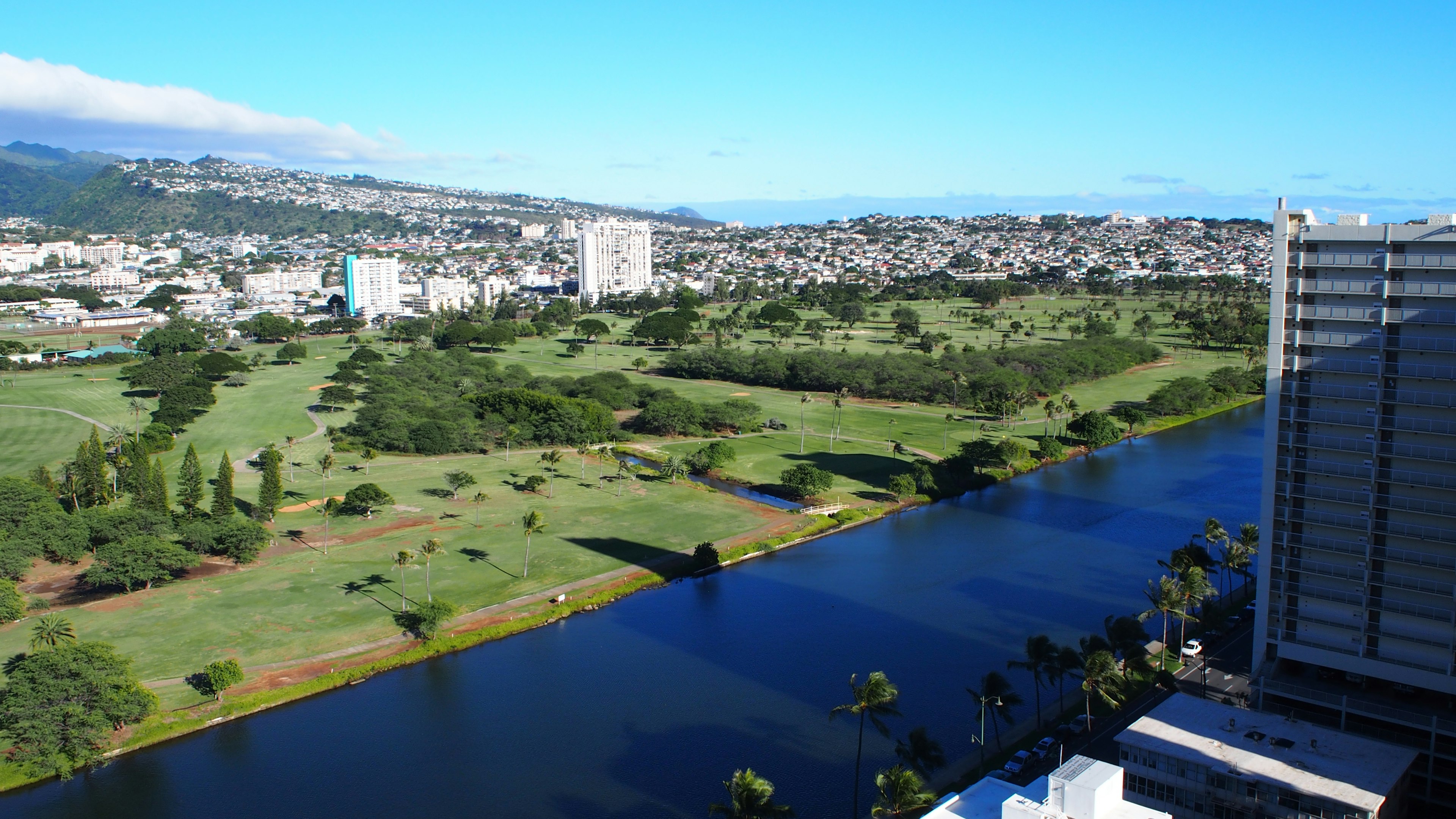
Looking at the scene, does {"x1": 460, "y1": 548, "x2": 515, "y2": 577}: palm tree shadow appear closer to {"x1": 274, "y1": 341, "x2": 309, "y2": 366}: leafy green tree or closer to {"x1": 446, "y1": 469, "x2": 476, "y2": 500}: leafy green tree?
{"x1": 446, "y1": 469, "x2": 476, "y2": 500}: leafy green tree

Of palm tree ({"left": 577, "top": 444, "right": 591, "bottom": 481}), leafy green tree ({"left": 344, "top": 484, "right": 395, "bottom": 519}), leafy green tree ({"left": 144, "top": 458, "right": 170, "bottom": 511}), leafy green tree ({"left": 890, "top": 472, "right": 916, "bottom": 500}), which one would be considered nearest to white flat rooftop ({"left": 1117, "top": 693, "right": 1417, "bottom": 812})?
leafy green tree ({"left": 890, "top": 472, "right": 916, "bottom": 500})

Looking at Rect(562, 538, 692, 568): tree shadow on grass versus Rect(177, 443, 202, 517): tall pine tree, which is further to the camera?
Rect(177, 443, 202, 517): tall pine tree

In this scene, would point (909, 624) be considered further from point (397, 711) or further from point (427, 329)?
point (427, 329)

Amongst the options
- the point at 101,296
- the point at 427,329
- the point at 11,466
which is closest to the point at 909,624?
the point at 11,466

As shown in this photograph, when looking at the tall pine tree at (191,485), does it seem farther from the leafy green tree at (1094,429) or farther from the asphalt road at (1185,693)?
the leafy green tree at (1094,429)

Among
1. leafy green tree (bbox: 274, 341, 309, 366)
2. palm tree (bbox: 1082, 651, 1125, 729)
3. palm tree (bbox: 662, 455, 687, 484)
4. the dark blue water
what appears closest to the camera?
the dark blue water

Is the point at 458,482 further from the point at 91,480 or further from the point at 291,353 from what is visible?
the point at 291,353
